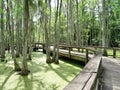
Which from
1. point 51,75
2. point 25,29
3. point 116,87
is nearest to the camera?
point 116,87

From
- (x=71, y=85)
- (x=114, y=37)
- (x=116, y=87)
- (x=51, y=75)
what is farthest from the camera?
(x=114, y=37)

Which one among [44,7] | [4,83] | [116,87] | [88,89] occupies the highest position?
[44,7]

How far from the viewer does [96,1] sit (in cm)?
3562

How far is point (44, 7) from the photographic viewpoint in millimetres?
14508

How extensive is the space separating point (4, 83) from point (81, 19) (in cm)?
2421

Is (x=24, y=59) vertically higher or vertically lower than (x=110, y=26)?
lower

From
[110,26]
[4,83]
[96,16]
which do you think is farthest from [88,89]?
[96,16]

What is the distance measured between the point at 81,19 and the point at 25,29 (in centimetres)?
2168

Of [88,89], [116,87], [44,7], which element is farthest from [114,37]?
[88,89]

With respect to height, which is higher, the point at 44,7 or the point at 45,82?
the point at 44,7

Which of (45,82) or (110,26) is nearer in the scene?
(45,82)

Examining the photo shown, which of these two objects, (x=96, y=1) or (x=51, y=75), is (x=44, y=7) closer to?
(x=51, y=75)

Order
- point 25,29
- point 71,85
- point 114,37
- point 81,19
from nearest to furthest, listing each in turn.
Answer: point 71,85, point 25,29, point 81,19, point 114,37

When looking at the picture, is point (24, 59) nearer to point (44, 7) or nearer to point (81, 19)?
point (44, 7)
